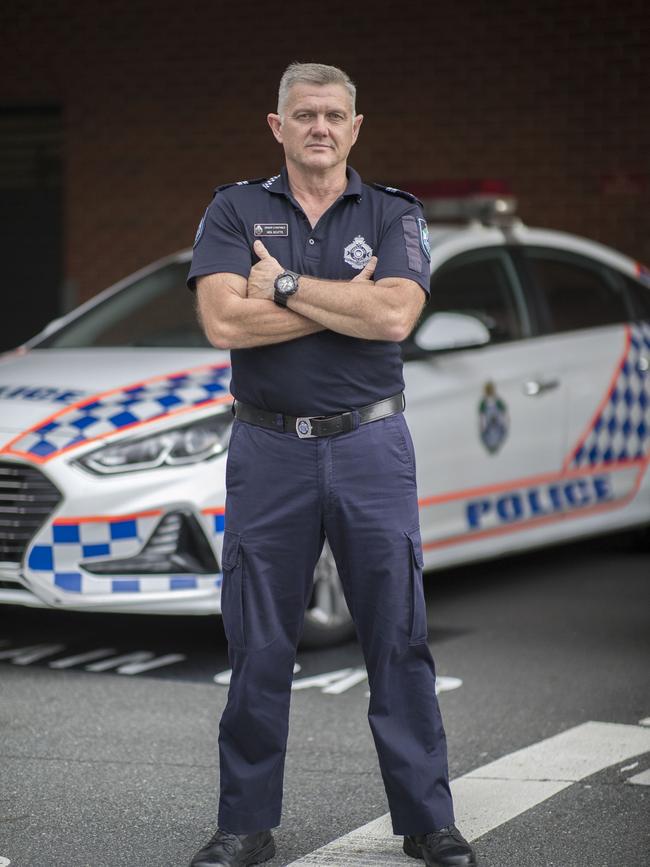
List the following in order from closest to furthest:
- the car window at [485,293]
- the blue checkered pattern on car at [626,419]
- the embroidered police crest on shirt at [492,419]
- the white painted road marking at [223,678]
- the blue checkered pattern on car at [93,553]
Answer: the blue checkered pattern on car at [93,553] < the white painted road marking at [223,678] < the embroidered police crest on shirt at [492,419] < the car window at [485,293] < the blue checkered pattern on car at [626,419]

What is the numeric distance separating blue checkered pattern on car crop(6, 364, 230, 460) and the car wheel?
72 cm

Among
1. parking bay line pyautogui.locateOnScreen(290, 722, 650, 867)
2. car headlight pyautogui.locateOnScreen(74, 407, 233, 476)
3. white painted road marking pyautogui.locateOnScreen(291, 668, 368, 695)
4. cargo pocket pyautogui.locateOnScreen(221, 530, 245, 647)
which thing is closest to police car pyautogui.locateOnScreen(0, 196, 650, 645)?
car headlight pyautogui.locateOnScreen(74, 407, 233, 476)

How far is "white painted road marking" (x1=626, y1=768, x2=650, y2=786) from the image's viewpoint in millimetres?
4207

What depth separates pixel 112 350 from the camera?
622 cm

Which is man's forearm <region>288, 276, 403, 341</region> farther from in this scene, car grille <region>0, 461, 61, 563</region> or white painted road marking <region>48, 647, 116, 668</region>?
white painted road marking <region>48, 647, 116, 668</region>

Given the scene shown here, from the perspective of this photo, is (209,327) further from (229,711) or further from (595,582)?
(595,582)

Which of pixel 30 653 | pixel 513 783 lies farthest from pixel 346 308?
pixel 30 653

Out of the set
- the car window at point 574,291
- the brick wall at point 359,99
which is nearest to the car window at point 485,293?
the car window at point 574,291

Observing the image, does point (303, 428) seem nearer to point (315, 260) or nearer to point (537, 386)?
point (315, 260)

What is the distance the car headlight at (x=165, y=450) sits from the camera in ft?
17.3

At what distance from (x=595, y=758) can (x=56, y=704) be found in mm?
1735

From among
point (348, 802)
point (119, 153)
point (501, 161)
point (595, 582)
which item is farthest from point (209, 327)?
point (119, 153)

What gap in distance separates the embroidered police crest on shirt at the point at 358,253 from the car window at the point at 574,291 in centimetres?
318

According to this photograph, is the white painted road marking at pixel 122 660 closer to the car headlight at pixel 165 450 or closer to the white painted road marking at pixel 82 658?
the white painted road marking at pixel 82 658
